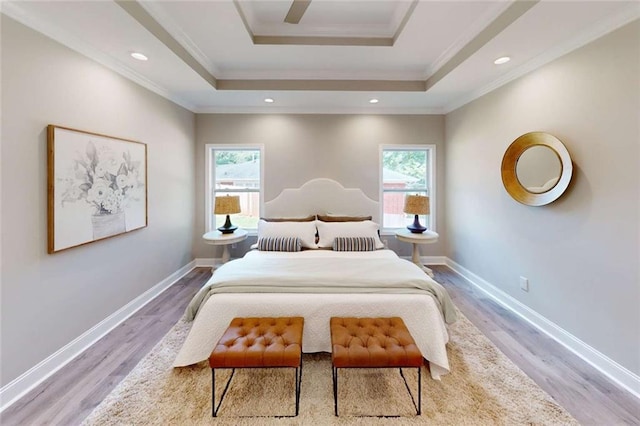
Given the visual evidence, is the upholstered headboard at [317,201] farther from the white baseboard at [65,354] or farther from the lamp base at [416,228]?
the white baseboard at [65,354]

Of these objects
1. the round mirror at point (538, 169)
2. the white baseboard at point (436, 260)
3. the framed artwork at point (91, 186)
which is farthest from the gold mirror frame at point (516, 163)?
the framed artwork at point (91, 186)

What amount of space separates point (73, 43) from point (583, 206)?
4372 millimetres

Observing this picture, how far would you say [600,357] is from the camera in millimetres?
2072

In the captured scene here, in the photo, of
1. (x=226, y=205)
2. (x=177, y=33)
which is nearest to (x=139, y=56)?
(x=177, y=33)

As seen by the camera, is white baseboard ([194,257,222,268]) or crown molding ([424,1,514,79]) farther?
white baseboard ([194,257,222,268])

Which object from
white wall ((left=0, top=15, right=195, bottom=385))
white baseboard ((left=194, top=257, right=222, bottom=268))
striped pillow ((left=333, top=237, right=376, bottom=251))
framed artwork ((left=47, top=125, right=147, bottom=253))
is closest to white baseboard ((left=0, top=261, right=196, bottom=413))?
white wall ((left=0, top=15, right=195, bottom=385))

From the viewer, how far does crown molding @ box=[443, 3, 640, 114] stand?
6.15ft

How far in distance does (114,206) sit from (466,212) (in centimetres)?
435

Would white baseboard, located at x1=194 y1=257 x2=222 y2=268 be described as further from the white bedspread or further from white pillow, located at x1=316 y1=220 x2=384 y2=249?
the white bedspread

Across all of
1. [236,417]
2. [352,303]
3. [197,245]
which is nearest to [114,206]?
[197,245]

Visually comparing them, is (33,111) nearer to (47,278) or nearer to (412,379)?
(47,278)

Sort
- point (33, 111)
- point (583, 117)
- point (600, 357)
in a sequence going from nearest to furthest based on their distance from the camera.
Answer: point (33, 111) < point (600, 357) < point (583, 117)

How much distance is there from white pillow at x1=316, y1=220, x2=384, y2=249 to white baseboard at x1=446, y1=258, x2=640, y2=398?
1459mm

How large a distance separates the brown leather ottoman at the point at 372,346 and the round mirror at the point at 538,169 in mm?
1926
